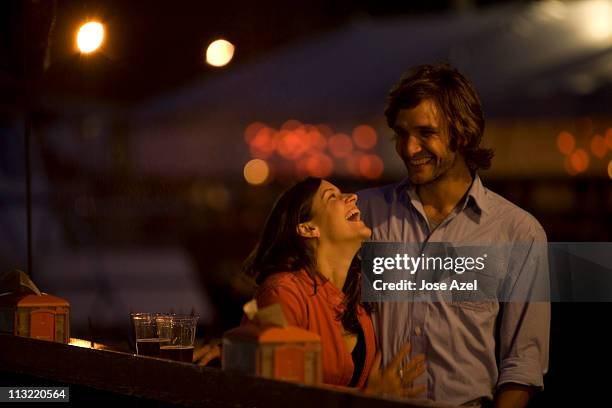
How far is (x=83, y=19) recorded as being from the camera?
403cm

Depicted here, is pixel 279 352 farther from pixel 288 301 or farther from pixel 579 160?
pixel 579 160

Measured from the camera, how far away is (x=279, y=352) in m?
2.01

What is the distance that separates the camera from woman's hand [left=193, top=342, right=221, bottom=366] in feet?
8.80

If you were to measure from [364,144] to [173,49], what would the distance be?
98.5 inches

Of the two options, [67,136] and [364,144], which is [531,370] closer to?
[364,144]

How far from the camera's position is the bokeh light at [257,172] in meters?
8.94

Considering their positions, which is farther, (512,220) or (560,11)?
(560,11)

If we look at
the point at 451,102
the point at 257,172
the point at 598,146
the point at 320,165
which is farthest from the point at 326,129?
the point at 451,102

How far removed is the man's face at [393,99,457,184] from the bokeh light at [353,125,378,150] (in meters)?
3.98

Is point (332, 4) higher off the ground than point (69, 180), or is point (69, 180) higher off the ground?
point (332, 4)

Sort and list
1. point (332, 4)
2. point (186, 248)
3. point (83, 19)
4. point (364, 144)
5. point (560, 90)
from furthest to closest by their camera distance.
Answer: point (186, 248) → point (332, 4) → point (364, 144) → point (560, 90) → point (83, 19)

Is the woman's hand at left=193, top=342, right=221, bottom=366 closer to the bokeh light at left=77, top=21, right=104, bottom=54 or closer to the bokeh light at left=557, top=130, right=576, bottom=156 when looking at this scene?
the bokeh light at left=77, top=21, right=104, bottom=54

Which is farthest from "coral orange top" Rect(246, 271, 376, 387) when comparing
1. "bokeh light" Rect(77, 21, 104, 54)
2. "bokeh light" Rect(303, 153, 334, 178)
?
"bokeh light" Rect(303, 153, 334, 178)

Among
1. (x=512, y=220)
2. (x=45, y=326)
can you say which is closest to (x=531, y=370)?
(x=512, y=220)
